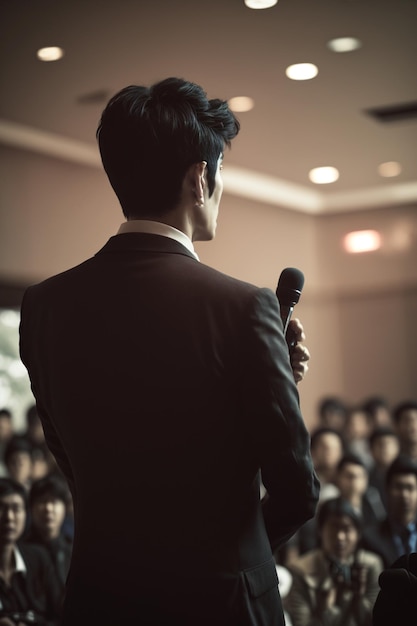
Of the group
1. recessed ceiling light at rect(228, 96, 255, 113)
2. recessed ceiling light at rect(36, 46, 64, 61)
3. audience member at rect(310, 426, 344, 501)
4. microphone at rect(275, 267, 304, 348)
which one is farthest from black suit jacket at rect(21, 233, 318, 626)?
audience member at rect(310, 426, 344, 501)

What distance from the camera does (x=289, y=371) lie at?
109cm

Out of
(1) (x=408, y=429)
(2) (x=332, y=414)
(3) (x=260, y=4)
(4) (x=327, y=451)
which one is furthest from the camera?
(2) (x=332, y=414)

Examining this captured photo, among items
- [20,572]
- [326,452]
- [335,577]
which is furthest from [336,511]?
[326,452]

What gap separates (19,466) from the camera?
4762mm

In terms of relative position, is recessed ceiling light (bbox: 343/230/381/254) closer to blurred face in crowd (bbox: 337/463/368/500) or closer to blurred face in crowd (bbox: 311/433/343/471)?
blurred face in crowd (bbox: 311/433/343/471)

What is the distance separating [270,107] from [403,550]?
2.94 metres

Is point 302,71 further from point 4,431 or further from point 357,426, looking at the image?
point 357,426

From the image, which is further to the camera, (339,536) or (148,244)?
(339,536)

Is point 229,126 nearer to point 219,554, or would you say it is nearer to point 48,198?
point 219,554

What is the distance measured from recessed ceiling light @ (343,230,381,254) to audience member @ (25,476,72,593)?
5590mm

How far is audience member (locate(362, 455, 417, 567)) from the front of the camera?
4.03 meters

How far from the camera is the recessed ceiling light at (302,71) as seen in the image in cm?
476

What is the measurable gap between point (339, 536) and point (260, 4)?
2462 millimetres

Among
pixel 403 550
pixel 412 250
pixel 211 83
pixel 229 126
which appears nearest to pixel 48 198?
pixel 211 83
